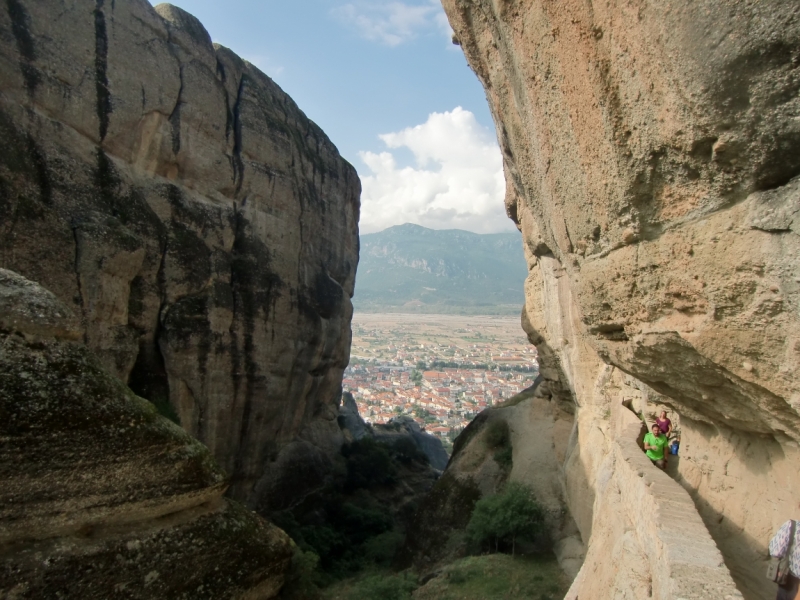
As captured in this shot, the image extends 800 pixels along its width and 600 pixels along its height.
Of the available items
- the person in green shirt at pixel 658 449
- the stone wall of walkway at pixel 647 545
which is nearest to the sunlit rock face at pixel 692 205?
the person in green shirt at pixel 658 449

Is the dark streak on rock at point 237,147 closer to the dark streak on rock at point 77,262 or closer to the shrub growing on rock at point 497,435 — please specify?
the dark streak on rock at point 77,262

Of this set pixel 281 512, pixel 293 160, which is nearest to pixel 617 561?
pixel 281 512

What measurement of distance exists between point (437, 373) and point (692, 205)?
12049cm

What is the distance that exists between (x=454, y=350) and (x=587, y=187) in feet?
508

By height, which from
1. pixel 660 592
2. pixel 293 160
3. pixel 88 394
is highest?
pixel 293 160

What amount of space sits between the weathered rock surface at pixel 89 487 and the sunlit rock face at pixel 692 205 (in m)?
6.70

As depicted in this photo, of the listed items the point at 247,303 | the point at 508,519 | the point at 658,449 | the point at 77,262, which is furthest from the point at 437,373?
the point at 658,449

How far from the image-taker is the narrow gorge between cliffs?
4.54 metres

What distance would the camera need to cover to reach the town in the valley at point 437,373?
79125mm

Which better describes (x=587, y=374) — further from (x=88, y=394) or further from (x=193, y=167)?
(x=193, y=167)

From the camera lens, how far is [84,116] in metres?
16.3

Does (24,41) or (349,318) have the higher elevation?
(24,41)

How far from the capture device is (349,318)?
28000 mm

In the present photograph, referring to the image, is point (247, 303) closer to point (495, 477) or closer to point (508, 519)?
point (495, 477)
